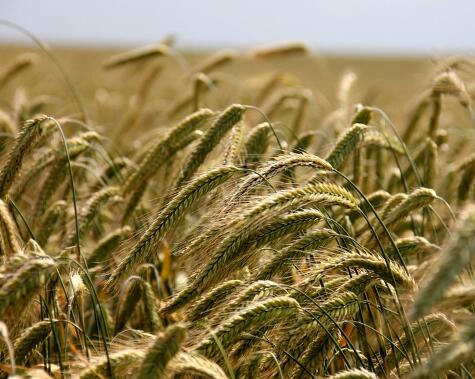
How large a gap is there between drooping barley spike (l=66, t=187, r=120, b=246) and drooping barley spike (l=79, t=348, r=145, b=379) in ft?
3.46

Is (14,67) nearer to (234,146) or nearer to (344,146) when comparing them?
(234,146)

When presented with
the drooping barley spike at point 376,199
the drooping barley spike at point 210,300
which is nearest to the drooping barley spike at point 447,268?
the drooping barley spike at point 210,300

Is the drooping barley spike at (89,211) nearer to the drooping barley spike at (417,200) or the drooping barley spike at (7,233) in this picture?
the drooping barley spike at (7,233)

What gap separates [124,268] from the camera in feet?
6.65

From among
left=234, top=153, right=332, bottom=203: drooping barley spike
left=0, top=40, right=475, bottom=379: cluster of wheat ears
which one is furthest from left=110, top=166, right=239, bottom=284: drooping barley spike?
left=234, top=153, right=332, bottom=203: drooping barley spike

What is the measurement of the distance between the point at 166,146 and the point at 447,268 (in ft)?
5.53

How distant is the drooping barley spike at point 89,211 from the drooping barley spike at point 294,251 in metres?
0.93

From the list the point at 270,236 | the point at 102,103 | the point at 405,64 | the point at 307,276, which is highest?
the point at 270,236

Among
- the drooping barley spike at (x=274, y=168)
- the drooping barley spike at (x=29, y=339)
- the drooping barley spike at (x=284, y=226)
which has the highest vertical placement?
the drooping barley spike at (x=274, y=168)

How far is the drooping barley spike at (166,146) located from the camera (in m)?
2.80

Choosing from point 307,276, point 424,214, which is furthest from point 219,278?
point 424,214

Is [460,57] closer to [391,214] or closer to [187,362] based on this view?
[391,214]

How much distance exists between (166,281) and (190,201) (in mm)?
1132

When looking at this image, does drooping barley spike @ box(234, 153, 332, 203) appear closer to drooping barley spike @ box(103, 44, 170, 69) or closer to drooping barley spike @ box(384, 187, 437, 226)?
drooping barley spike @ box(384, 187, 437, 226)
